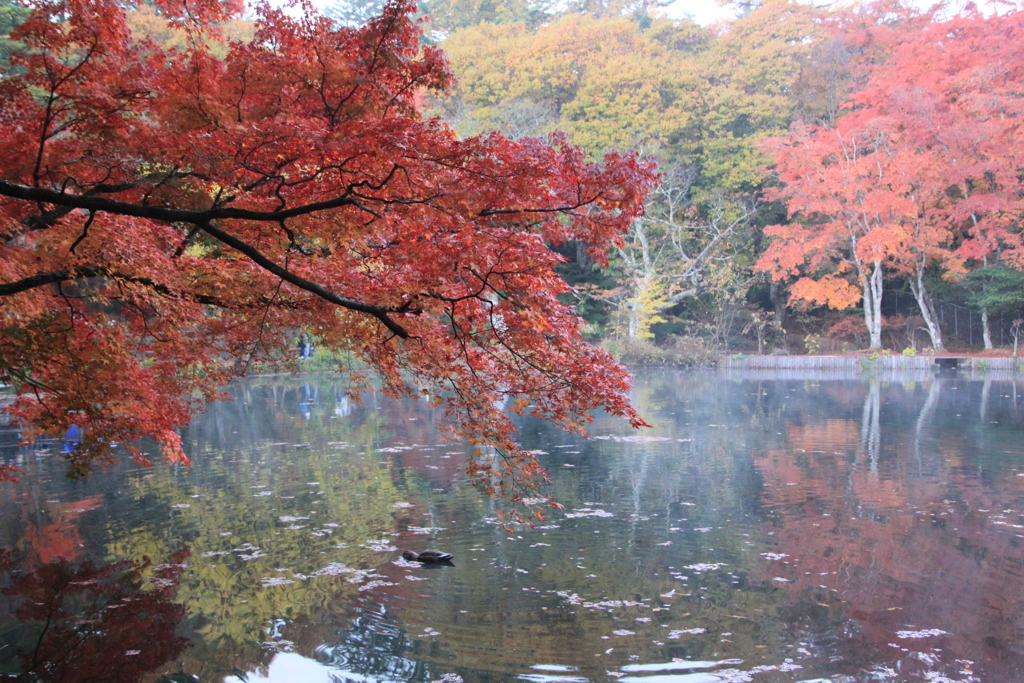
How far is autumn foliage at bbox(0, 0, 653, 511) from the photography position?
449 centimetres

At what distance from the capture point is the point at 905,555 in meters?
6.09

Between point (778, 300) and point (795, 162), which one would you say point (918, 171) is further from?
point (778, 300)

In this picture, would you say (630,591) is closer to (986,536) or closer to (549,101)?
(986,536)

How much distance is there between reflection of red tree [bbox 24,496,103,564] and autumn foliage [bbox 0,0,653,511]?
158 cm

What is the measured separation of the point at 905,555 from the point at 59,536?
718 cm

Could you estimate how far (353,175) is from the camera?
4629 mm

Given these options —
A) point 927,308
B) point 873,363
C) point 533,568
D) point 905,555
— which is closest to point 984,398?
point 873,363

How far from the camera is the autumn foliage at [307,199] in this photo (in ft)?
14.7

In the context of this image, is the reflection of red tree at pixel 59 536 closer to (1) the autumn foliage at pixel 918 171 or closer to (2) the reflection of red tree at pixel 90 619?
(2) the reflection of red tree at pixel 90 619

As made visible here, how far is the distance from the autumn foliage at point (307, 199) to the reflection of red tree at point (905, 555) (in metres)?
1.94

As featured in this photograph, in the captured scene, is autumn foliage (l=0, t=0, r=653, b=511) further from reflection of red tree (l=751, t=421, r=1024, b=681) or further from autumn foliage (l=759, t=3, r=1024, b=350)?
autumn foliage (l=759, t=3, r=1024, b=350)

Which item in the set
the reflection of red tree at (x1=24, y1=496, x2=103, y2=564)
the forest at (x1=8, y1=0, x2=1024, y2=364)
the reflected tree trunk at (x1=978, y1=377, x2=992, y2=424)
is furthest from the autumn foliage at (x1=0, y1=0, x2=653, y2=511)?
the forest at (x1=8, y1=0, x2=1024, y2=364)

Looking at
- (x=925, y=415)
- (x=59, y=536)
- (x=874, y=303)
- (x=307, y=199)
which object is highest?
(x=307, y=199)

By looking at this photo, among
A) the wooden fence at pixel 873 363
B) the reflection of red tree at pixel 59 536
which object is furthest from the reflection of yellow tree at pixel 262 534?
the wooden fence at pixel 873 363
